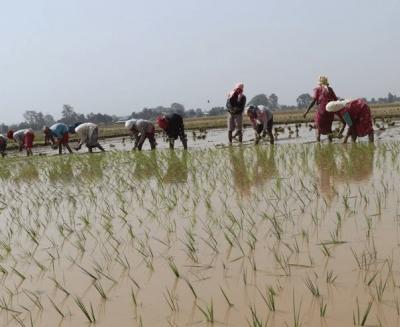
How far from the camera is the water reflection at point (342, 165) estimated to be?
4.11 metres

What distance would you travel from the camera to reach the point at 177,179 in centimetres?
529

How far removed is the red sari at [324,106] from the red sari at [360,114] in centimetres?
48

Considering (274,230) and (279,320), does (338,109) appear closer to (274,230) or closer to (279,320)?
(274,230)

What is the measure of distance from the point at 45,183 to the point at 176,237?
402 cm

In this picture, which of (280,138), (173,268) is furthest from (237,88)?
(173,268)

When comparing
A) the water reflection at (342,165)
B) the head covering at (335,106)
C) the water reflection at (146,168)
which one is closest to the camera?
the water reflection at (342,165)

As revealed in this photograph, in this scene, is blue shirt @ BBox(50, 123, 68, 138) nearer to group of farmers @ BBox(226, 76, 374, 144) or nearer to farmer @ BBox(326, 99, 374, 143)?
group of farmers @ BBox(226, 76, 374, 144)

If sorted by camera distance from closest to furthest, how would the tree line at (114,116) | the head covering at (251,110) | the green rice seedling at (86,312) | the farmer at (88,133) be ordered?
the green rice seedling at (86,312)
the head covering at (251,110)
the farmer at (88,133)
the tree line at (114,116)

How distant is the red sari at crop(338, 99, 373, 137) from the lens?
7453mm

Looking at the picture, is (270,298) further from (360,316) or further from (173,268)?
(173,268)

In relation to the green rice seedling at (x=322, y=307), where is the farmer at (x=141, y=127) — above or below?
above

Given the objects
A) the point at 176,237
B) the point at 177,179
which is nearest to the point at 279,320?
the point at 176,237

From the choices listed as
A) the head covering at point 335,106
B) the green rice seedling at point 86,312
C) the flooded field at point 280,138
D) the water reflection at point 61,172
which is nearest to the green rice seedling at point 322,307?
the green rice seedling at point 86,312

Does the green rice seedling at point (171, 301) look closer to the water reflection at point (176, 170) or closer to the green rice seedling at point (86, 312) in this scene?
the green rice seedling at point (86, 312)
